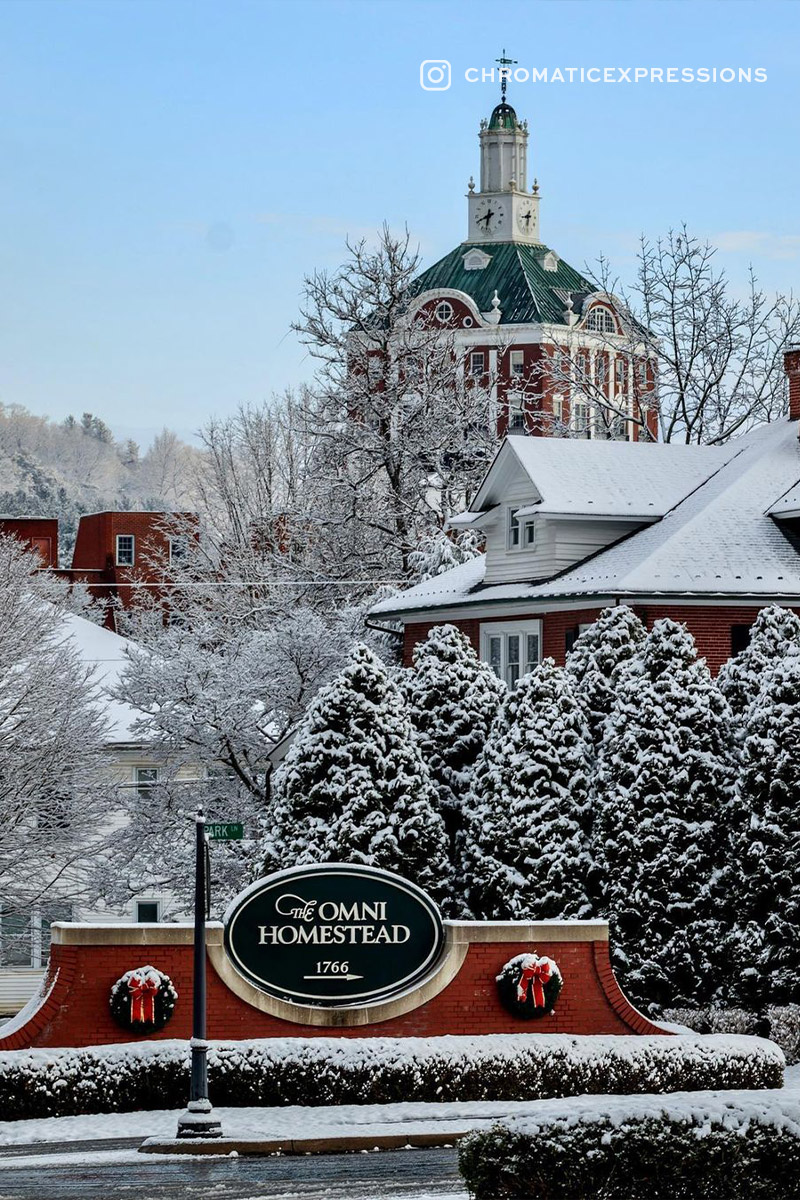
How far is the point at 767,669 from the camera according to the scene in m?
28.5

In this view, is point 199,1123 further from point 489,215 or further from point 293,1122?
point 489,215

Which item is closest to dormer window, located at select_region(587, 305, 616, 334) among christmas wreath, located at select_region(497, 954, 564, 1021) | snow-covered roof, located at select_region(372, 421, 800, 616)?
snow-covered roof, located at select_region(372, 421, 800, 616)

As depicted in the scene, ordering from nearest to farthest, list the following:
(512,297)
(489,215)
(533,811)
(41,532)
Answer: (533,811), (41,532), (512,297), (489,215)

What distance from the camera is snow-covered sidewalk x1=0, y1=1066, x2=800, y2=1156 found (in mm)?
20891

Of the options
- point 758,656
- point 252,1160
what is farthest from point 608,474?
point 252,1160

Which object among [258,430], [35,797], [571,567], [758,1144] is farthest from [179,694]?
[258,430]

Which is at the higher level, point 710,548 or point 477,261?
point 477,261

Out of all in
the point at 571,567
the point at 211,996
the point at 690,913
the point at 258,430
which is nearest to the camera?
the point at 211,996

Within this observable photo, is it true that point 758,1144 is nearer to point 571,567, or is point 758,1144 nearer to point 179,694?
point 571,567

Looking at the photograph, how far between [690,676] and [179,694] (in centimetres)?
1610

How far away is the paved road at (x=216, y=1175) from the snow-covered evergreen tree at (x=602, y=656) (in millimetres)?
10691

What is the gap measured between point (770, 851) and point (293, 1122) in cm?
908

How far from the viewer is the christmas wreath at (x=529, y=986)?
23.4 m

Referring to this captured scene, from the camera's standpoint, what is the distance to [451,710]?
99.6 ft
